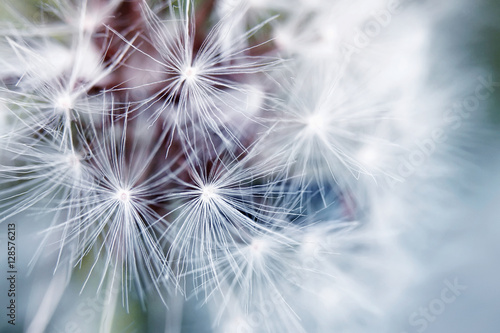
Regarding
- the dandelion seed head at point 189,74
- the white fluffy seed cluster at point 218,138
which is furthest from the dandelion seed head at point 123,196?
the dandelion seed head at point 189,74

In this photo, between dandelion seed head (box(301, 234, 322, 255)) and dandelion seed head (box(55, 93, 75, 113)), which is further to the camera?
dandelion seed head (box(301, 234, 322, 255))

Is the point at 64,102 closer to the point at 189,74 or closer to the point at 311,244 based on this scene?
the point at 189,74

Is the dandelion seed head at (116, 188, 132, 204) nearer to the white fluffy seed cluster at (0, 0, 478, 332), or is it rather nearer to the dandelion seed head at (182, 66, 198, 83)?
the white fluffy seed cluster at (0, 0, 478, 332)

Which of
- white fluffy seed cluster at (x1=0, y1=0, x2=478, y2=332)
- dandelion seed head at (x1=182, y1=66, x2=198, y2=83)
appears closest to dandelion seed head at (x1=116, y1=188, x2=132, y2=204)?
white fluffy seed cluster at (x1=0, y1=0, x2=478, y2=332)

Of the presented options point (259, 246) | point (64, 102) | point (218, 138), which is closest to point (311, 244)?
point (259, 246)

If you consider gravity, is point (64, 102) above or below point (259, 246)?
above

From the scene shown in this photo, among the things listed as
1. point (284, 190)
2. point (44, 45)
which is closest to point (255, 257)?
point (284, 190)

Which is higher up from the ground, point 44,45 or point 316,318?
point 44,45

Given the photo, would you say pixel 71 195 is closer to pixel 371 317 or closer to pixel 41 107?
pixel 41 107
